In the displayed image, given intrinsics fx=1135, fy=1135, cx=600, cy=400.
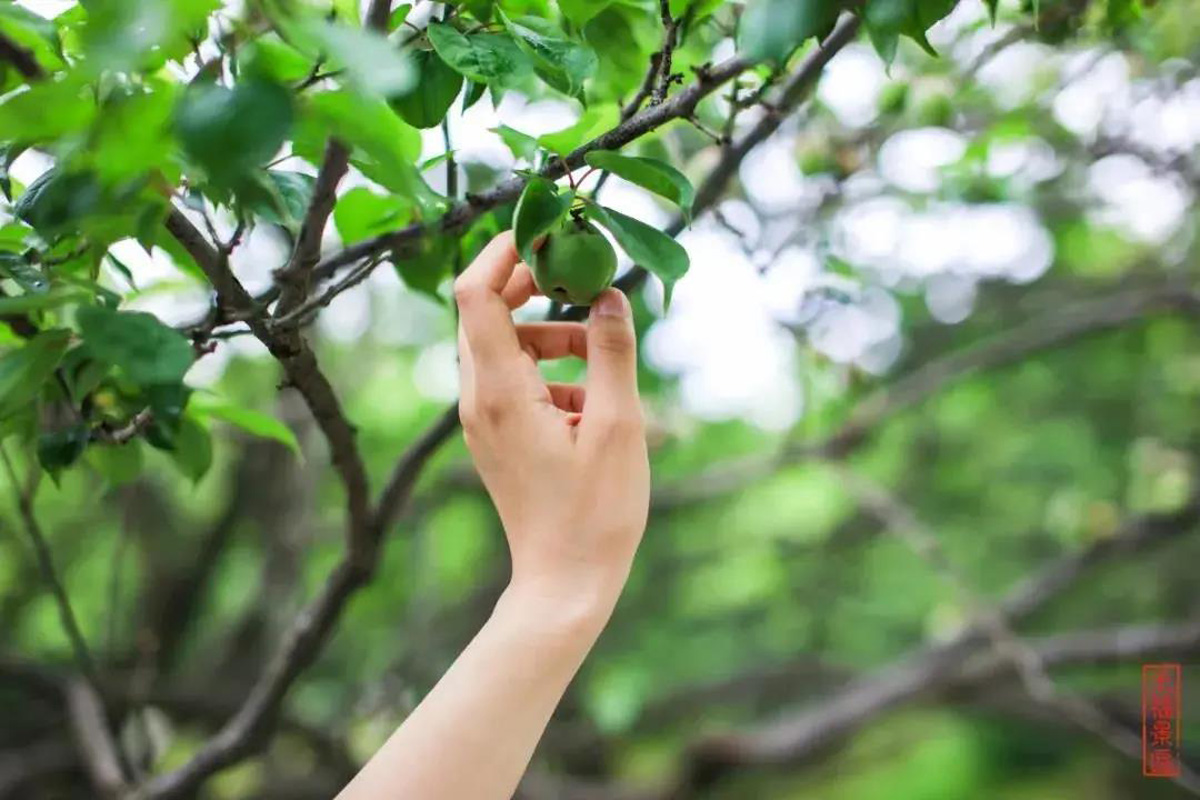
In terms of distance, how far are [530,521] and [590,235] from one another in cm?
14

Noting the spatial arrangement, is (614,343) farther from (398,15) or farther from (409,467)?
(409,467)

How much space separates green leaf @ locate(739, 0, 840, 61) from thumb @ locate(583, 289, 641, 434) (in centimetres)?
14

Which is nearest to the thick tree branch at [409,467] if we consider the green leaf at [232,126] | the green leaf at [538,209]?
the green leaf at [538,209]

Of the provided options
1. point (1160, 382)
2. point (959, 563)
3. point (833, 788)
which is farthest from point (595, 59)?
point (833, 788)

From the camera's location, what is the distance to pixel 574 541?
518 mm

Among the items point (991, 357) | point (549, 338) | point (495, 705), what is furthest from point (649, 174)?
point (991, 357)

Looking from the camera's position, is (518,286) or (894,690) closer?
(518,286)

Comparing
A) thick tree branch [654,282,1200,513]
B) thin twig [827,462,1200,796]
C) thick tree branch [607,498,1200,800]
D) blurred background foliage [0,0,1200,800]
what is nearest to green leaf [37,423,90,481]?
blurred background foliage [0,0,1200,800]

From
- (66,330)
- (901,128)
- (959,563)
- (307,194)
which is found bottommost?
(66,330)

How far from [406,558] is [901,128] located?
1520mm

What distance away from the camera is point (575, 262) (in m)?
0.49

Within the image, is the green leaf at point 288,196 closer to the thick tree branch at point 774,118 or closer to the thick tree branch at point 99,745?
the thick tree branch at point 774,118

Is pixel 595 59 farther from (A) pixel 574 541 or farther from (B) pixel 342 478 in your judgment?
(B) pixel 342 478

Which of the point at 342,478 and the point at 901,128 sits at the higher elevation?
the point at 901,128
